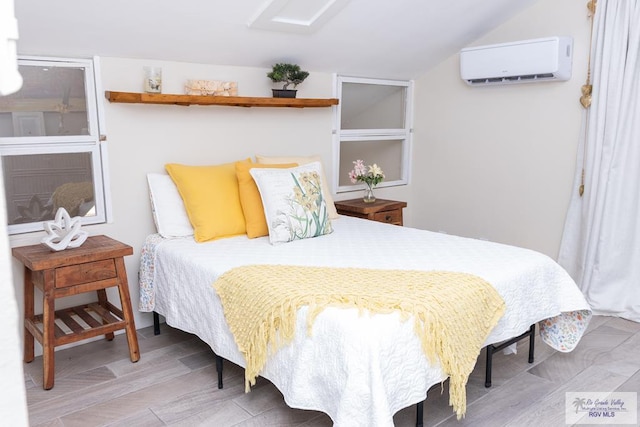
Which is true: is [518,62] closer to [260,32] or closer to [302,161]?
[302,161]

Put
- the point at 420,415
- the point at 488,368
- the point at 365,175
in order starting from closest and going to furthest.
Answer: the point at 420,415, the point at 488,368, the point at 365,175

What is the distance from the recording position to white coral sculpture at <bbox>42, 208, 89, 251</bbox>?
2.52 m

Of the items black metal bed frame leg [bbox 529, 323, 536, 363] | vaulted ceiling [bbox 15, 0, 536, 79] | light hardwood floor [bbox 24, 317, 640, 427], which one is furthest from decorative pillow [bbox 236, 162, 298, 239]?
black metal bed frame leg [bbox 529, 323, 536, 363]

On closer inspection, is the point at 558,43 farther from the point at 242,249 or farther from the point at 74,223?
the point at 74,223

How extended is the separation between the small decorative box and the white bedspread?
913mm

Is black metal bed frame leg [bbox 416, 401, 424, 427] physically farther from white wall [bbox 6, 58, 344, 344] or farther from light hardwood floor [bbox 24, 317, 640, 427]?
white wall [bbox 6, 58, 344, 344]

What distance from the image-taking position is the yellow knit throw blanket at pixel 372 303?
6.08 ft

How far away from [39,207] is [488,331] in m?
2.32

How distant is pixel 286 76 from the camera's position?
11.3ft

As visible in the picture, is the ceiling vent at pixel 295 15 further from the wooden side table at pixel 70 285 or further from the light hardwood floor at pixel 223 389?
the light hardwood floor at pixel 223 389

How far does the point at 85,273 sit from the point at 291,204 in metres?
1.09

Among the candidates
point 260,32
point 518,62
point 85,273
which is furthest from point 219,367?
point 518,62

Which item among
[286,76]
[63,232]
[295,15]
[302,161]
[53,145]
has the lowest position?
[63,232]

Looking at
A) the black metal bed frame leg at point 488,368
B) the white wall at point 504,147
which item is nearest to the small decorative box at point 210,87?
the white wall at point 504,147
